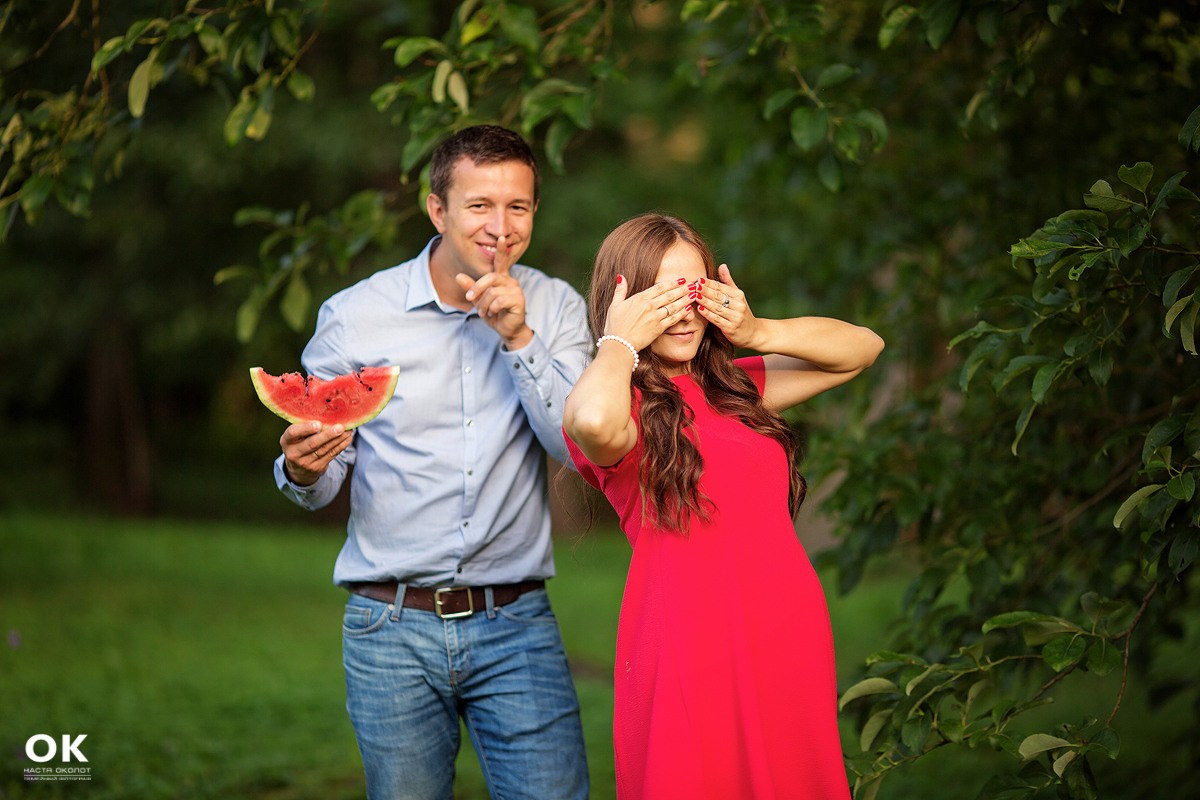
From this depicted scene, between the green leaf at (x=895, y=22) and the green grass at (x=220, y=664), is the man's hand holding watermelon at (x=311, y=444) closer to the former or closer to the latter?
the green grass at (x=220, y=664)

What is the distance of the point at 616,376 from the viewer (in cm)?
267

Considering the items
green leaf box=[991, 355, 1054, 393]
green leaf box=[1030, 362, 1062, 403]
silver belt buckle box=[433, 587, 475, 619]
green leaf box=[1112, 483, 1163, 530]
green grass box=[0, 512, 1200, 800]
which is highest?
green leaf box=[991, 355, 1054, 393]

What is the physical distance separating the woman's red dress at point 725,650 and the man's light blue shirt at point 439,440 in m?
0.46

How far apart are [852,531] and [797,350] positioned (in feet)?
4.69

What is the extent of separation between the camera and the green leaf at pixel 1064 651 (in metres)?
2.97

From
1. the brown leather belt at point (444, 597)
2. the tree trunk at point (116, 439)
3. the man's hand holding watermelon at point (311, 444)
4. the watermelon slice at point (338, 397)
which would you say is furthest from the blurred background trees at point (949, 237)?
the tree trunk at point (116, 439)

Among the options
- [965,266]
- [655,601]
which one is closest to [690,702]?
[655,601]

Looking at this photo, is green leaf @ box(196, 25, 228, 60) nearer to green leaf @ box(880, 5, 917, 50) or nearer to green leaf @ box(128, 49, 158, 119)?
green leaf @ box(128, 49, 158, 119)

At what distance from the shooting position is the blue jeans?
10.5 feet

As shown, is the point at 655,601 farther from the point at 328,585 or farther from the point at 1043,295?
the point at 328,585

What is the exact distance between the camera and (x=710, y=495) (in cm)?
281

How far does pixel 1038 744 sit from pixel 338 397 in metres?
1.96

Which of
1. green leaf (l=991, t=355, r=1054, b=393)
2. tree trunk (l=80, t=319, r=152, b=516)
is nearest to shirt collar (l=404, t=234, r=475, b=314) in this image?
green leaf (l=991, t=355, r=1054, b=393)

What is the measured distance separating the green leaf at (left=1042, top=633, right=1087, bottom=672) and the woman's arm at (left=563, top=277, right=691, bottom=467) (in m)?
1.19
